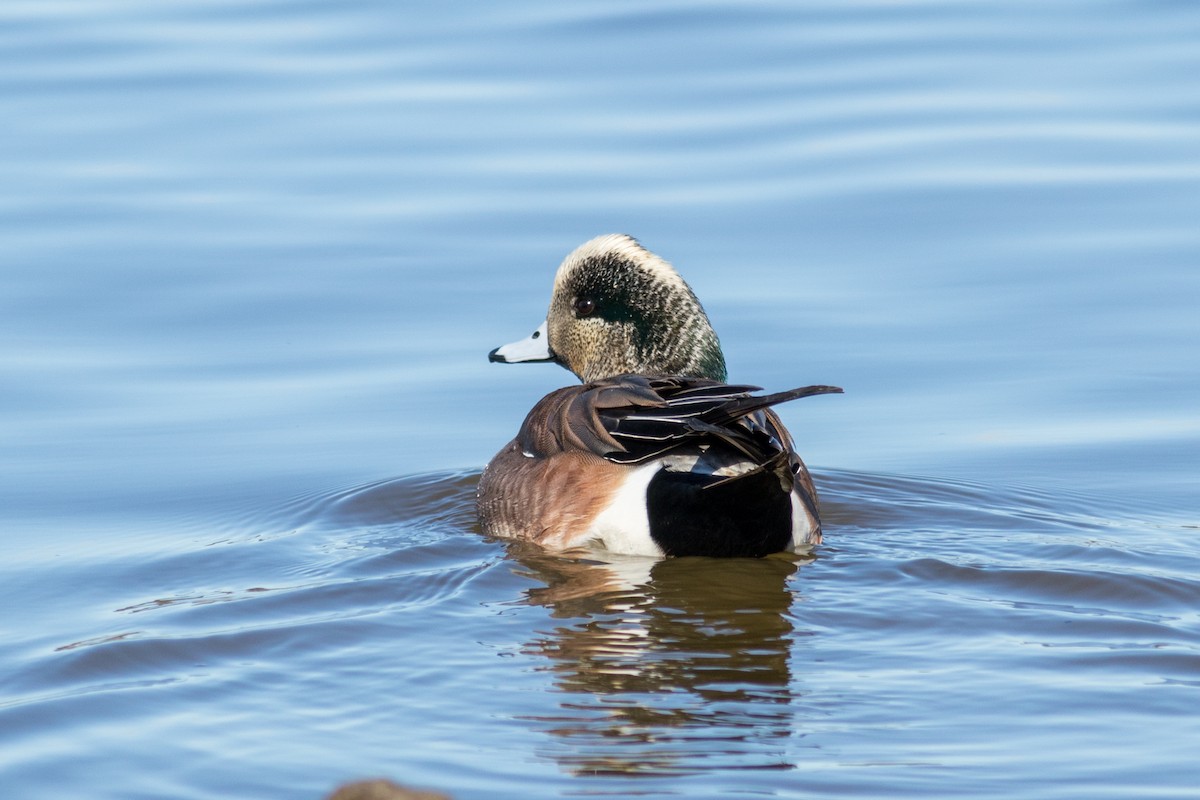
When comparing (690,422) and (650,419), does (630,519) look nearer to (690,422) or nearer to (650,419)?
(650,419)

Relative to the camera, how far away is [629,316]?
7.73 m

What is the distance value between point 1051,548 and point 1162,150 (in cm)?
568

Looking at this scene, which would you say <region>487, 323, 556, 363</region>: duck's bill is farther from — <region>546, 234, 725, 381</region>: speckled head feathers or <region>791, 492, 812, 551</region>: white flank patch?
<region>791, 492, 812, 551</region>: white flank patch

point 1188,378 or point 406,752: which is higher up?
point 1188,378

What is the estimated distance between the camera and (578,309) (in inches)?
310

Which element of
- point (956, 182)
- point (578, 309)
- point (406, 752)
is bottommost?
point (406, 752)

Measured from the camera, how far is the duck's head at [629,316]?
764cm

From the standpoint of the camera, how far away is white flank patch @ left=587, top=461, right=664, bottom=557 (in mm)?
6375

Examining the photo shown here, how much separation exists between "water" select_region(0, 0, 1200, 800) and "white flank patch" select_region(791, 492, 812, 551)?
0.13m

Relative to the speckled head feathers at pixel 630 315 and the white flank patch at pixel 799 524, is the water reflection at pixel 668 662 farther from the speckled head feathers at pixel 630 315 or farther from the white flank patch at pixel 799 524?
the speckled head feathers at pixel 630 315

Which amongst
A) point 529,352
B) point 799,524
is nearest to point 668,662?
point 799,524

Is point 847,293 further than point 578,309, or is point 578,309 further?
point 847,293

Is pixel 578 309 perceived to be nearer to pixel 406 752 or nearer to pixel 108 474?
pixel 108 474

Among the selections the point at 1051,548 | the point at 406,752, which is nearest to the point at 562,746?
the point at 406,752
